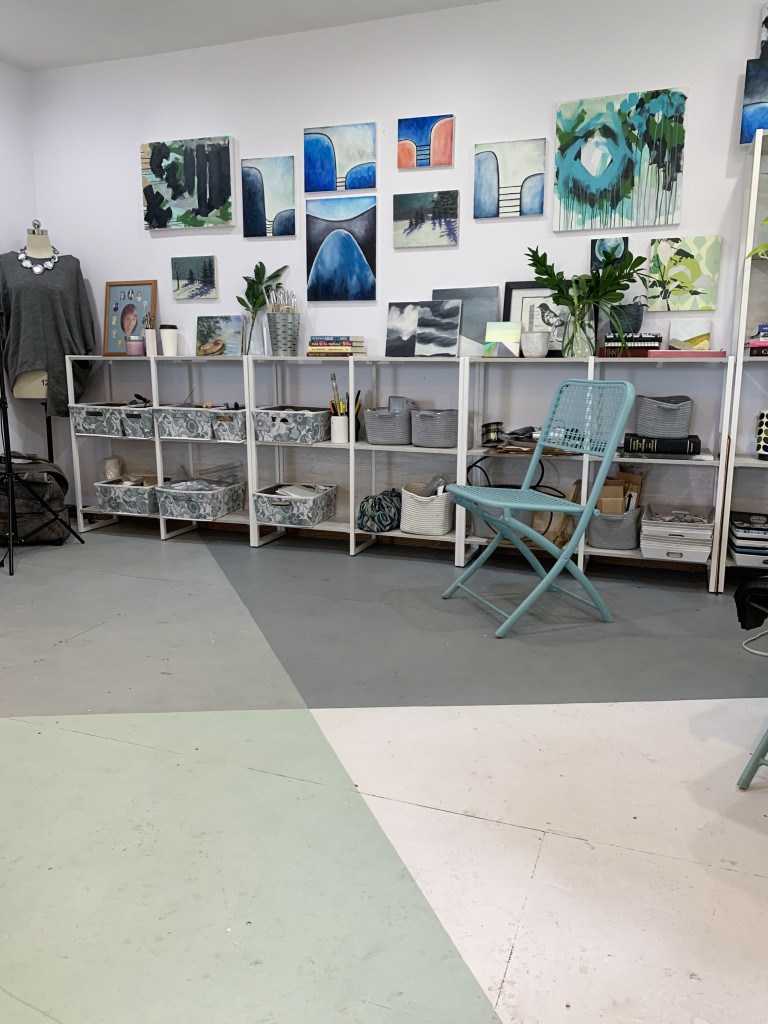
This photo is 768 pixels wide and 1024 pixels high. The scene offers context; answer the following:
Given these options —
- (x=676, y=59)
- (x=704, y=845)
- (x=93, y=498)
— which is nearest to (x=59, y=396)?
(x=93, y=498)

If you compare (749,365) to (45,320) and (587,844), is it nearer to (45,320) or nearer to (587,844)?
(587,844)

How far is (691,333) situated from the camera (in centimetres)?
385

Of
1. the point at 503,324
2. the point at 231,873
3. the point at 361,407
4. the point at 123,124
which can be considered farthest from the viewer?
the point at 123,124

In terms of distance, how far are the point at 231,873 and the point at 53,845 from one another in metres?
0.46

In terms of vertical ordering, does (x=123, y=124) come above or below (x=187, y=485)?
above

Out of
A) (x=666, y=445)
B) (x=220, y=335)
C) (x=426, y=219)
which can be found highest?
(x=426, y=219)

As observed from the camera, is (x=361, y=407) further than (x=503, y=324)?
Yes

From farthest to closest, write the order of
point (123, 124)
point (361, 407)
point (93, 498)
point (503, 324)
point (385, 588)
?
point (93, 498)
point (123, 124)
point (361, 407)
point (503, 324)
point (385, 588)

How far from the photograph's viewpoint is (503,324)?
4.05 m

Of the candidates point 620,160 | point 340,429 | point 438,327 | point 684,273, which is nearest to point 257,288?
point 340,429

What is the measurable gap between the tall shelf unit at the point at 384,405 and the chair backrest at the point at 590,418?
0.36 meters

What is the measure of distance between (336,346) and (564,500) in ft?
5.63

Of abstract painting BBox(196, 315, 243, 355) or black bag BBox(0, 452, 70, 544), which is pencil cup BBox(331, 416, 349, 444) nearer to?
abstract painting BBox(196, 315, 243, 355)

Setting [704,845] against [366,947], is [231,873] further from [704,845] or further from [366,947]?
[704,845]
